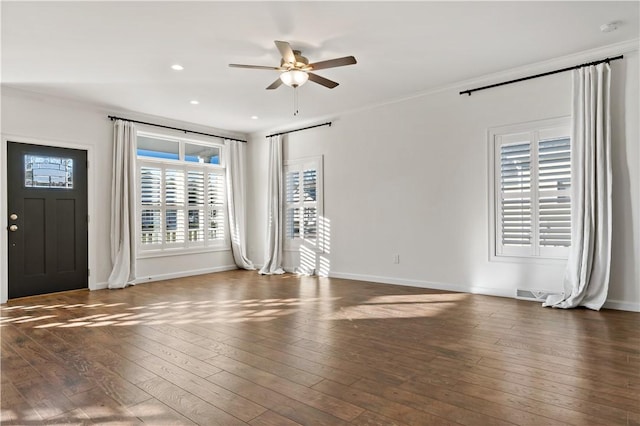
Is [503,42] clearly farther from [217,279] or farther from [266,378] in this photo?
[217,279]

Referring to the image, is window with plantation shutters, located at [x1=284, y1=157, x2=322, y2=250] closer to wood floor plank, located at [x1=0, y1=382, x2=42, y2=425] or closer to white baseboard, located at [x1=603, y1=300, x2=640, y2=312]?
white baseboard, located at [x1=603, y1=300, x2=640, y2=312]

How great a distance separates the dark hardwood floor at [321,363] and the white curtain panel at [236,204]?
10.2ft

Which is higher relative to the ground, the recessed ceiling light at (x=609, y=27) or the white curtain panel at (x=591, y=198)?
the recessed ceiling light at (x=609, y=27)

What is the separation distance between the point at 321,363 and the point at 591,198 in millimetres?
3576

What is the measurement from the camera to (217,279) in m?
6.76

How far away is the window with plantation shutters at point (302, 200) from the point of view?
278 inches

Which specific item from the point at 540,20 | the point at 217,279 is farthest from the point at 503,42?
the point at 217,279

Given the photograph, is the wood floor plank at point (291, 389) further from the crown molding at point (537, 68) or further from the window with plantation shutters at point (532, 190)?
the crown molding at point (537, 68)

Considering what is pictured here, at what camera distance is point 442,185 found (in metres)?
5.52

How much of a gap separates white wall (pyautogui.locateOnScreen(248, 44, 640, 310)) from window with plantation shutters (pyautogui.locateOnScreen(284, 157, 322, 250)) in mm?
222

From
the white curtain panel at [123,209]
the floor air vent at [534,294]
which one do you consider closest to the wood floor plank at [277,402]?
the floor air vent at [534,294]

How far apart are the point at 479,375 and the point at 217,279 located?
16.8 ft

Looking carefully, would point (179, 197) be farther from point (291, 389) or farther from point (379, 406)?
point (379, 406)

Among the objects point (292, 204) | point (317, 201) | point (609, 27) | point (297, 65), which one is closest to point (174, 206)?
point (292, 204)
